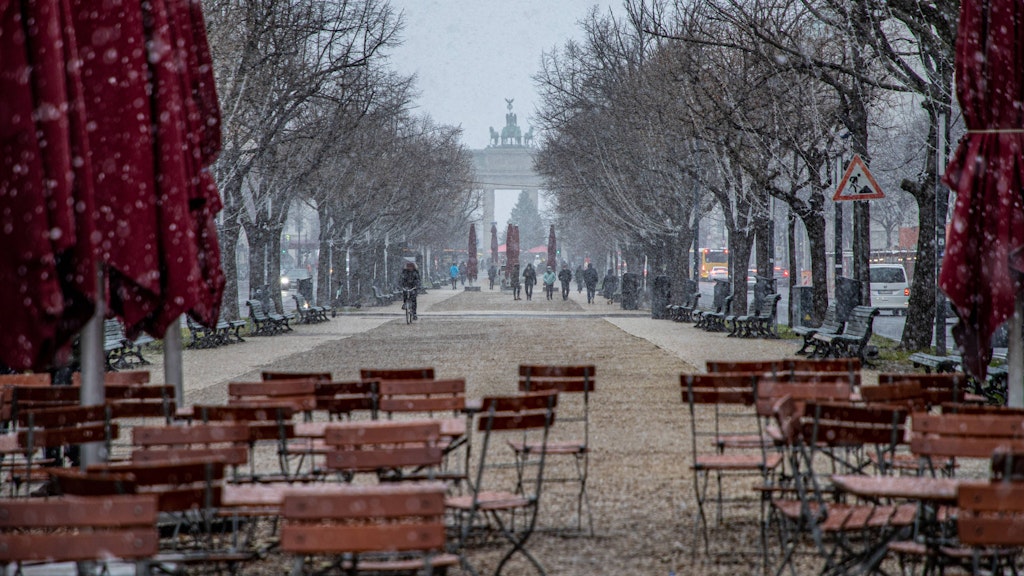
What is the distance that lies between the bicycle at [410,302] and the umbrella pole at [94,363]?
2897cm

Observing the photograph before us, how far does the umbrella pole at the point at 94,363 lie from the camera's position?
5.78 metres

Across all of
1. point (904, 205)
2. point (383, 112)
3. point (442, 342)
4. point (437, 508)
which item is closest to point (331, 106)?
point (383, 112)

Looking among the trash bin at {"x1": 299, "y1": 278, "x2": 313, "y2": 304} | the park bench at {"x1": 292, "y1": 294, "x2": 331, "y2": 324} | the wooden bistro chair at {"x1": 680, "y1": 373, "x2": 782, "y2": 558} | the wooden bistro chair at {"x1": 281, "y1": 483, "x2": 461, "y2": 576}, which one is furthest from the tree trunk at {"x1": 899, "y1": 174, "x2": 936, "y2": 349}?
the trash bin at {"x1": 299, "y1": 278, "x2": 313, "y2": 304}

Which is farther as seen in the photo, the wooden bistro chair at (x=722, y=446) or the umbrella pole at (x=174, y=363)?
the umbrella pole at (x=174, y=363)

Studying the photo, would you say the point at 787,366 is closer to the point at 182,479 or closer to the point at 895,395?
the point at 895,395

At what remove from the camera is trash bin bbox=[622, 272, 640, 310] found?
46281 millimetres

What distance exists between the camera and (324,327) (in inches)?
1364


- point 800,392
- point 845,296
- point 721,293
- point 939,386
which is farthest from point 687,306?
point 800,392

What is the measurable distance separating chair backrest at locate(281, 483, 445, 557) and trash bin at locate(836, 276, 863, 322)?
16.9 metres

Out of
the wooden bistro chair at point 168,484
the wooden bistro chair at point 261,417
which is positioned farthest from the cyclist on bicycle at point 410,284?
the wooden bistro chair at point 168,484

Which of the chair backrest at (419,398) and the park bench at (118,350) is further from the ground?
the chair backrest at (419,398)

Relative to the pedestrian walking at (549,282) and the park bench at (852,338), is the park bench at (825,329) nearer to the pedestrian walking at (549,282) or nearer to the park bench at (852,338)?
the park bench at (852,338)

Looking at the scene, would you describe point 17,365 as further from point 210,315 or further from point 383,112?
point 383,112

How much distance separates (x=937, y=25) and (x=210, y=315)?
967cm
